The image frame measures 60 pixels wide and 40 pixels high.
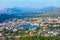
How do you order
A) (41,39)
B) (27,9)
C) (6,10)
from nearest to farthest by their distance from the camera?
(41,39) → (6,10) → (27,9)

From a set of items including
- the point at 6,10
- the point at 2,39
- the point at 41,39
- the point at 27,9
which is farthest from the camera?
the point at 27,9

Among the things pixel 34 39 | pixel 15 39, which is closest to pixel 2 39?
pixel 15 39

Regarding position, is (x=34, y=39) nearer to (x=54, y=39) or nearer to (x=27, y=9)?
(x=54, y=39)

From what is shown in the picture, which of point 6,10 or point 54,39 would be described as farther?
point 6,10

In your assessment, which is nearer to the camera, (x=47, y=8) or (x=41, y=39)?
(x=41, y=39)

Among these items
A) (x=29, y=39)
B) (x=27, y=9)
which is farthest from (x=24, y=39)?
(x=27, y=9)

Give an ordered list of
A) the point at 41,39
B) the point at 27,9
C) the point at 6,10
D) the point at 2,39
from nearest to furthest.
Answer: the point at 41,39, the point at 2,39, the point at 6,10, the point at 27,9

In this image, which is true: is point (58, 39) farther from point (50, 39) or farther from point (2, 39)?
point (2, 39)

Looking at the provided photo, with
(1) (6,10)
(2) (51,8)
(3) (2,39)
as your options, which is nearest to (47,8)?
(2) (51,8)
